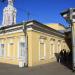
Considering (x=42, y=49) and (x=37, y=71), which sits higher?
(x=42, y=49)

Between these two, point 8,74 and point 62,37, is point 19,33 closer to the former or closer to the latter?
point 8,74

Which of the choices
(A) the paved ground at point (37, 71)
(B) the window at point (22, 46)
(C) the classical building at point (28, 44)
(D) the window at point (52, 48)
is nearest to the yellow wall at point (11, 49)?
(C) the classical building at point (28, 44)

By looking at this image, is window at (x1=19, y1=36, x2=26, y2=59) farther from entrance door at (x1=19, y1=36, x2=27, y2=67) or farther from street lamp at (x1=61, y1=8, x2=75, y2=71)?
street lamp at (x1=61, y1=8, x2=75, y2=71)

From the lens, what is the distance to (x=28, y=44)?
22844 millimetres

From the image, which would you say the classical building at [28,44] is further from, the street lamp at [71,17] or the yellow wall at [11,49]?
the street lamp at [71,17]

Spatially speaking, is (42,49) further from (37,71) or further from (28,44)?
(37,71)

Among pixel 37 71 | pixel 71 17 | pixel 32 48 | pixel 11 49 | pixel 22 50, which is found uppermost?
pixel 71 17

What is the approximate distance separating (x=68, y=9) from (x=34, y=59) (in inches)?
303

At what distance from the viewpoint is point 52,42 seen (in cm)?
2881

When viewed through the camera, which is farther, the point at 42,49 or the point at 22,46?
the point at 42,49

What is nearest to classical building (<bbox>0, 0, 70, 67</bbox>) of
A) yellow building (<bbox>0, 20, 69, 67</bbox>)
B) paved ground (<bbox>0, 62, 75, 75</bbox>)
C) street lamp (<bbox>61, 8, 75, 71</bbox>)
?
yellow building (<bbox>0, 20, 69, 67</bbox>)

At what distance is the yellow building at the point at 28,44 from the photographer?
22.6m

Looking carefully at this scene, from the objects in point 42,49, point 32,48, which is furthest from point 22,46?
point 42,49

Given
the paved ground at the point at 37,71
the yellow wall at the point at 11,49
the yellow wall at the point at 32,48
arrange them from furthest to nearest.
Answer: the yellow wall at the point at 11,49, the yellow wall at the point at 32,48, the paved ground at the point at 37,71
